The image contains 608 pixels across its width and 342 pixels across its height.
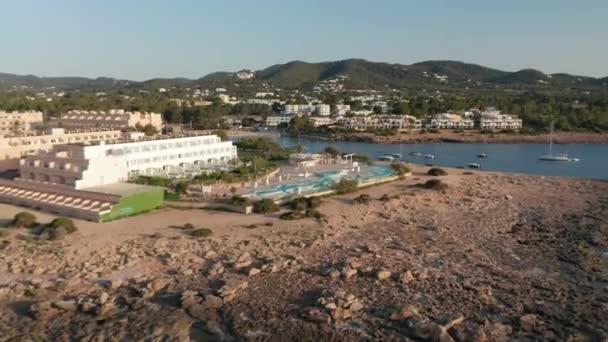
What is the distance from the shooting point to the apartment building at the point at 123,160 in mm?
21250

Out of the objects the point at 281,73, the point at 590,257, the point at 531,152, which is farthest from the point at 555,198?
the point at 281,73

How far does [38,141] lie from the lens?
31344 mm

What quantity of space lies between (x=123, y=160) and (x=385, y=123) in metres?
46.0

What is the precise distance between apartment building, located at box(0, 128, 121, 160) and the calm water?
68.7 ft

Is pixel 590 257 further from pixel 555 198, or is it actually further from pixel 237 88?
pixel 237 88

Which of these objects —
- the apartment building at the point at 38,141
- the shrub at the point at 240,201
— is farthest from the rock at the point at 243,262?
the apartment building at the point at 38,141

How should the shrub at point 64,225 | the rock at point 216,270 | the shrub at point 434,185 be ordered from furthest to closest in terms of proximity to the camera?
the shrub at point 434,185 < the shrub at point 64,225 < the rock at point 216,270

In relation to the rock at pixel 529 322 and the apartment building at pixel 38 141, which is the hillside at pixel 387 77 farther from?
the rock at pixel 529 322

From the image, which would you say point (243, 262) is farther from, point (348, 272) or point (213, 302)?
point (348, 272)

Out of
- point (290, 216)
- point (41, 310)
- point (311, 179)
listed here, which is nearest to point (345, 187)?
point (311, 179)

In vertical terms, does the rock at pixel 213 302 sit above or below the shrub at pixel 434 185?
below

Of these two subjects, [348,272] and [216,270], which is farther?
[216,270]

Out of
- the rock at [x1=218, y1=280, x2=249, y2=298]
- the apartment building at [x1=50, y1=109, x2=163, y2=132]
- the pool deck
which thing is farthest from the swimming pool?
the apartment building at [x1=50, y1=109, x2=163, y2=132]

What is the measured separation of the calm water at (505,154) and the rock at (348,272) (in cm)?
2747
